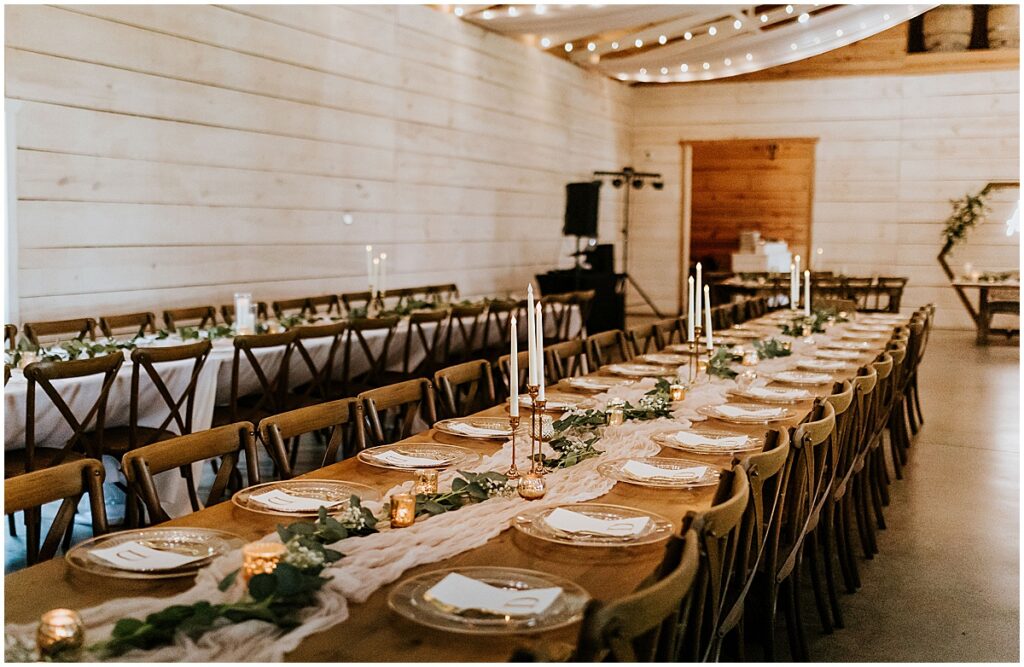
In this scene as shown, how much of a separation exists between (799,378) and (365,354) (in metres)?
2.67

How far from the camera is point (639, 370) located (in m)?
4.71

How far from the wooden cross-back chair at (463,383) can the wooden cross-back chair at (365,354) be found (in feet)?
4.06

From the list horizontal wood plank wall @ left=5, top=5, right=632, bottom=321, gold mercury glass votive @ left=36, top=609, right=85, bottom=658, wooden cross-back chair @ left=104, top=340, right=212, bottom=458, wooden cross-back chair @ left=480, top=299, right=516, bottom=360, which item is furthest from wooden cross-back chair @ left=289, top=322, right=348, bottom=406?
gold mercury glass votive @ left=36, top=609, right=85, bottom=658

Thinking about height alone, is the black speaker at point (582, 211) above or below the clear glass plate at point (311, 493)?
above

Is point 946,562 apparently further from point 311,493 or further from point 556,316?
point 556,316

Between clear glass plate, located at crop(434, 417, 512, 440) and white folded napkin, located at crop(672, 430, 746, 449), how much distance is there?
21.0 inches

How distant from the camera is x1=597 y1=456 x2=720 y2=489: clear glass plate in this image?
2.64 m

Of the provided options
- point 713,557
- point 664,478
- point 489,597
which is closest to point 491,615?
point 489,597

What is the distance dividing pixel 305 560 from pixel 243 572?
0.11m

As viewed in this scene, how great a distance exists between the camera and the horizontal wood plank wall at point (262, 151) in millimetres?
6430

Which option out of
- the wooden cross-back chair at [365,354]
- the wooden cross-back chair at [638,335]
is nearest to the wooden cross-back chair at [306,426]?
the wooden cross-back chair at [365,354]

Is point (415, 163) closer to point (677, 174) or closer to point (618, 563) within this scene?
point (677, 174)

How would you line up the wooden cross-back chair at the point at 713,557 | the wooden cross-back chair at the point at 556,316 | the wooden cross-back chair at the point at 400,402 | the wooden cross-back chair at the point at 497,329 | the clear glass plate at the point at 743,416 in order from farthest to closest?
the wooden cross-back chair at the point at 556,316 < the wooden cross-back chair at the point at 497,329 < the clear glass plate at the point at 743,416 < the wooden cross-back chair at the point at 400,402 < the wooden cross-back chair at the point at 713,557

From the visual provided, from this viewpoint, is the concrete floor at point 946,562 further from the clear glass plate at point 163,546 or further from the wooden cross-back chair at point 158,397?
the wooden cross-back chair at point 158,397
